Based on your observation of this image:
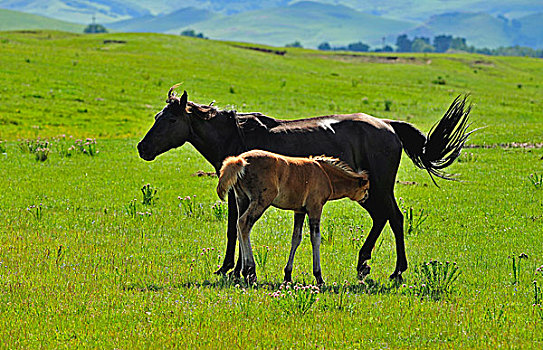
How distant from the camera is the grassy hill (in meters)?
33.3

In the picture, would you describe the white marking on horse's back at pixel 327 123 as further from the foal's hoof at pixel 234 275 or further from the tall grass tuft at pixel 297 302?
the tall grass tuft at pixel 297 302

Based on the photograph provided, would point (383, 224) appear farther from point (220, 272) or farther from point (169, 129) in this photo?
point (169, 129)

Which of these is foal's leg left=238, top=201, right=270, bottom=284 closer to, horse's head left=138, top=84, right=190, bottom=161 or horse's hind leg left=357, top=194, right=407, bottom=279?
horse's hind leg left=357, top=194, right=407, bottom=279

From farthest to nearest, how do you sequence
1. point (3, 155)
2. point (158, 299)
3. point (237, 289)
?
point (3, 155) < point (237, 289) < point (158, 299)

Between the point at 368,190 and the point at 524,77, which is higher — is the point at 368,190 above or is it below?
below

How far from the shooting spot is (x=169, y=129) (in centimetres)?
1033

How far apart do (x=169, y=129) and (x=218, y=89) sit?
1357 inches

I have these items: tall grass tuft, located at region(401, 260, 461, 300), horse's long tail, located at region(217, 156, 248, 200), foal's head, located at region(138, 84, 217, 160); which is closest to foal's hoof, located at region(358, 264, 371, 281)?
tall grass tuft, located at region(401, 260, 461, 300)

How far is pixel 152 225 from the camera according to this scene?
13.1 meters

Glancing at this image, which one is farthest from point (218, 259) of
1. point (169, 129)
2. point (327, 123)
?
point (327, 123)

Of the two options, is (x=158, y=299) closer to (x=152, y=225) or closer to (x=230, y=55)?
(x=152, y=225)

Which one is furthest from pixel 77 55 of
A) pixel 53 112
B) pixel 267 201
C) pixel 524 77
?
pixel 267 201

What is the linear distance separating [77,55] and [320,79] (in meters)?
21.5

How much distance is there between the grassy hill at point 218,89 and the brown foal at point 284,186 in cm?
1732
